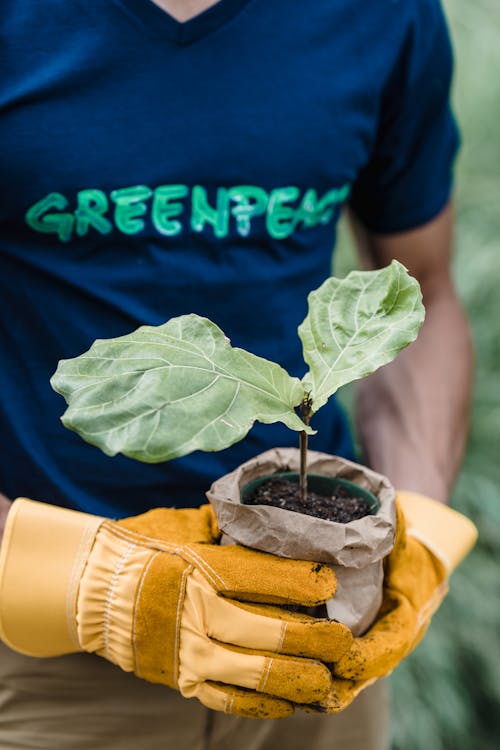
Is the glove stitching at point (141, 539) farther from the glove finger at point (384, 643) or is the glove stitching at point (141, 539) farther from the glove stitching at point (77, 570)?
the glove finger at point (384, 643)

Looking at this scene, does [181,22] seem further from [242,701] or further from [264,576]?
[242,701]

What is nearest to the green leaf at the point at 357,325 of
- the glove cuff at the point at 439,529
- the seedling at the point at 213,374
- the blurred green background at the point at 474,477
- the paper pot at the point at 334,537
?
the seedling at the point at 213,374

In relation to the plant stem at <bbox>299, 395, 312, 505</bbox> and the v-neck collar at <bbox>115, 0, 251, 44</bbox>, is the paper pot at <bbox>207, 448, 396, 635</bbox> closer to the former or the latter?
the plant stem at <bbox>299, 395, 312, 505</bbox>

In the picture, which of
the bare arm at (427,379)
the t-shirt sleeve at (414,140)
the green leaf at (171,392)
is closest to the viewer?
the green leaf at (171,392)

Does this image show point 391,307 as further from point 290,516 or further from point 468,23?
point 468,23

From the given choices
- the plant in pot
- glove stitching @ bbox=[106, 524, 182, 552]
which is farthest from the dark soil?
glove stitching @ bbox=[106, 524, 182, 552]

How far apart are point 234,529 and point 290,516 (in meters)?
0.07

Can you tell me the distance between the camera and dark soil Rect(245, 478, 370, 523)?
34.6 inches

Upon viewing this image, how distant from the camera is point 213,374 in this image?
76cm

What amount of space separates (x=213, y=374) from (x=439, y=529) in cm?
53

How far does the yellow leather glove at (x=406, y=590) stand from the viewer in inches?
35.3

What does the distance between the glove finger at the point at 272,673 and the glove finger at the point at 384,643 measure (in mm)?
32

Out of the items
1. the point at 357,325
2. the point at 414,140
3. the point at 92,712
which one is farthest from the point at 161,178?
the point at 92,712

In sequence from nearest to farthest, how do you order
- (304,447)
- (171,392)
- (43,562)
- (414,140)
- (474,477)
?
(171,392)
(304,447)
(43,562)
(414,140)
(474,477)
